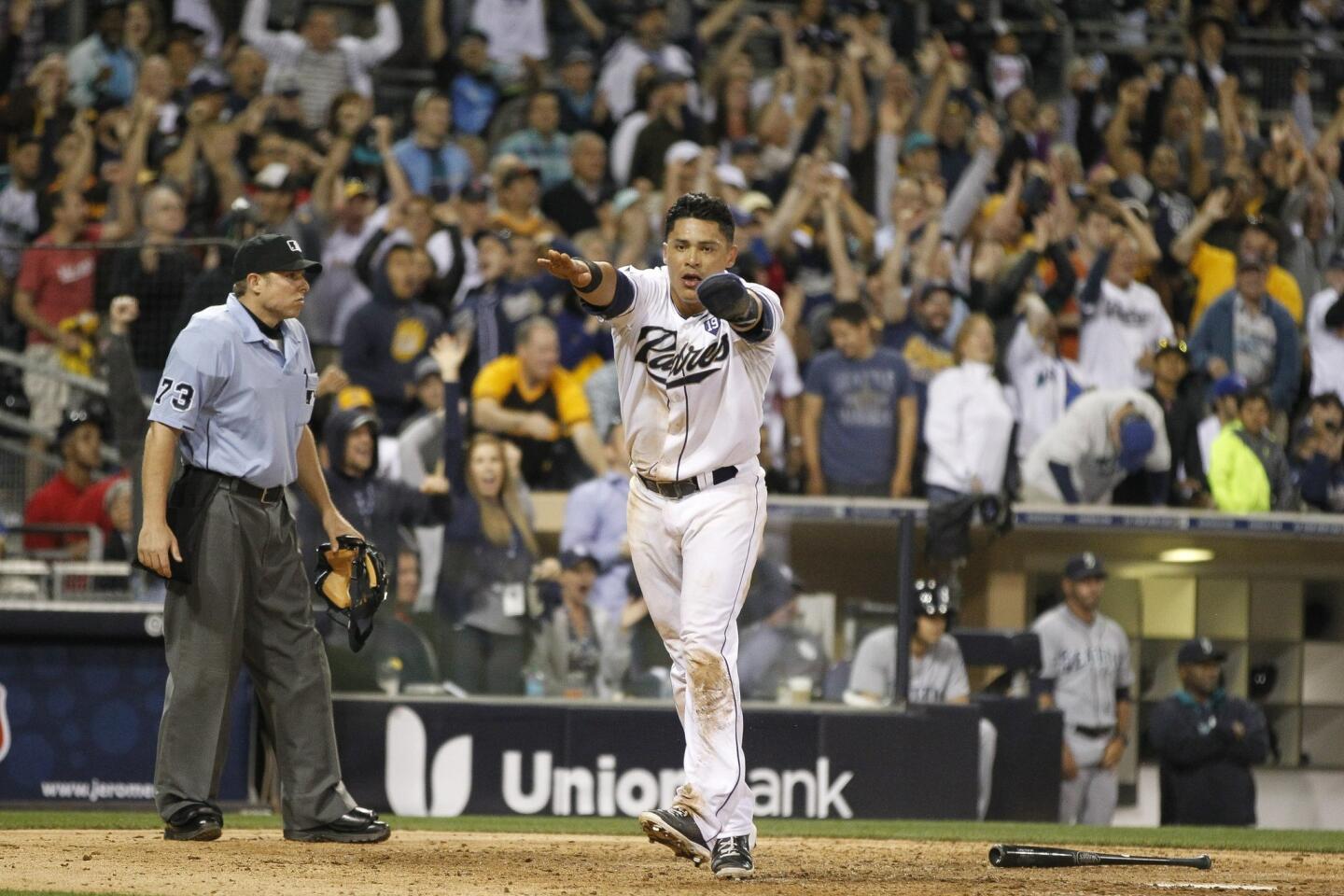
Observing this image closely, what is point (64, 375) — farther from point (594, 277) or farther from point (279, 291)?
point (594, 277)

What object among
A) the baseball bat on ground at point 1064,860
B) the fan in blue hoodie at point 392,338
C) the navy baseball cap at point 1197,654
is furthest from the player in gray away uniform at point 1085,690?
the baseball bat on ground at point 1064,860

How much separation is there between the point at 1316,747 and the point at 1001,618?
2669mm

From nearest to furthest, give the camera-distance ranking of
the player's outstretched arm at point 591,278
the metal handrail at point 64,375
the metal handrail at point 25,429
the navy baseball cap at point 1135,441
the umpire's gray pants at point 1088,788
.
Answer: the player's outstretched arm at point 591,278 → the metal handrail at point 64,375 → the umpire's gray pants at point 1088,788 → the metal handrail at point 25,429 → the navy baseball cap at point 1135,441

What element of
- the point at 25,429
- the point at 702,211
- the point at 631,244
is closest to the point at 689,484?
the point at 702,211

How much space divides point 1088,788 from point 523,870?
553 cm

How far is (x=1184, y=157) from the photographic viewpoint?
16.4 metres

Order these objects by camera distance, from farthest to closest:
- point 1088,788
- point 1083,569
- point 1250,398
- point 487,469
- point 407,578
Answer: point 1250,398 → point 1083,569 → point 1088,788 → point 487,469 → point 407,578

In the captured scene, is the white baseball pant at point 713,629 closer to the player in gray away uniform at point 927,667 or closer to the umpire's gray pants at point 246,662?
the umpire's gray pants at point 246,662

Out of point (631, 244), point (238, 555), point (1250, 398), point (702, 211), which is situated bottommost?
point (238, 555)

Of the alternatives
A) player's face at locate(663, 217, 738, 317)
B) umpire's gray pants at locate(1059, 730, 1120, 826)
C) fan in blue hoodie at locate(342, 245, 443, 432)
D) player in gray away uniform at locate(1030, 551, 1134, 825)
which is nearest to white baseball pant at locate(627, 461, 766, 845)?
player's face at locate(663, 217, 738, 317)

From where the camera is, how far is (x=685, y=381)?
6.19 meters

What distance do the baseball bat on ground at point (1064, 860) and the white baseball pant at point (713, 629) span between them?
36.3 inches

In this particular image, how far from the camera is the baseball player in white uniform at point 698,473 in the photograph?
20.0ft

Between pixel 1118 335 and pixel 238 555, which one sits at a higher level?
pixel 1118 335
